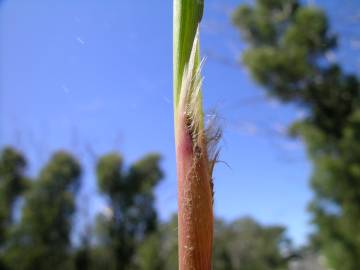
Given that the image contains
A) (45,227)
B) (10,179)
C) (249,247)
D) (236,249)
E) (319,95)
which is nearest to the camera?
(319,95)

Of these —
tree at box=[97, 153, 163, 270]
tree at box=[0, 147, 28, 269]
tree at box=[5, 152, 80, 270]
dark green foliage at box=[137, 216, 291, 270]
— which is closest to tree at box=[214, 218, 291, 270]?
dark green foliage at box=[137, 216, 291, 270]

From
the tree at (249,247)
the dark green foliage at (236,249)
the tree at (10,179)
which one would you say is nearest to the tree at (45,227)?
the tree at (10,179)

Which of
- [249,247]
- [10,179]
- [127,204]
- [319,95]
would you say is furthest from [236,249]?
[10,179]

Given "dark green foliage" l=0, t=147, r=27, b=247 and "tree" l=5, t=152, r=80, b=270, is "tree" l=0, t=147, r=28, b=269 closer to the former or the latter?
"dark green foliage" l=0, t=147, r=27, b=247

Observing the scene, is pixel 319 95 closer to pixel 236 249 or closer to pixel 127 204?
pixel 127 204

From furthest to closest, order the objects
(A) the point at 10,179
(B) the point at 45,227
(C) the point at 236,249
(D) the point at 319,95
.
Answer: (C) the point at 236,249, (A) the point at 10,179, (B) the point at 45,227, (D) the point at 319,95

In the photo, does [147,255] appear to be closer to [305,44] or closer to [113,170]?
[113,170]

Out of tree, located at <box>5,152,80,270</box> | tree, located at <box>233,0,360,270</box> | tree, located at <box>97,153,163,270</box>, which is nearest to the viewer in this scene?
tree, located at <box>233,0,360,270</box>

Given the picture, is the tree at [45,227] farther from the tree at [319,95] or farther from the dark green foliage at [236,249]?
the tree at [319,95]
